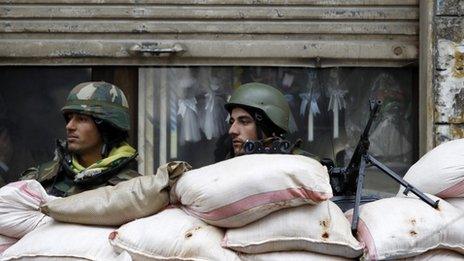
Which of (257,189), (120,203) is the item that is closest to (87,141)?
(120,203)

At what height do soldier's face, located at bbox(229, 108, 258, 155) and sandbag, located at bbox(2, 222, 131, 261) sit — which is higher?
soldier's face, located at bbox(229, 108, 258, 155)

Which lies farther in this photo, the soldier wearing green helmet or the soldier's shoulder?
the soldier wearing green helmet

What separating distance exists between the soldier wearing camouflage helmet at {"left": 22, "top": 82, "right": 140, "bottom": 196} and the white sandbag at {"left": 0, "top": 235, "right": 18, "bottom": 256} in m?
0.64

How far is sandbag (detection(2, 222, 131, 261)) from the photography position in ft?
11.7

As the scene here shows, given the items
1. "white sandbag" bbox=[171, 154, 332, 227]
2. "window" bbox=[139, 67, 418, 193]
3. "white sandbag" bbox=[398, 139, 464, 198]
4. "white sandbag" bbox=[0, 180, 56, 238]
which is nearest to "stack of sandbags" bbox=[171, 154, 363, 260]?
"white sandbag" bbox=[171, 154, 332, 227]

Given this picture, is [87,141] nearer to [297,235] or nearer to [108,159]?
[108,159]

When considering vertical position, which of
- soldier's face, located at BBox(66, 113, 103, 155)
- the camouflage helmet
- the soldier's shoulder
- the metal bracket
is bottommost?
the soldier's shoulder

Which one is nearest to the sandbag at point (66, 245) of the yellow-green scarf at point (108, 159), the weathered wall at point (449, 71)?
the yellow-green scarf at point (108, 159)

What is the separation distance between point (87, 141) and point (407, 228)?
1.79 meters

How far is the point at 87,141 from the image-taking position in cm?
468

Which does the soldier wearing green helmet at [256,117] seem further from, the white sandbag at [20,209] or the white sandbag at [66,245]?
the white sandbag at [66,245]

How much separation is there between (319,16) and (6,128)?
2.28 m

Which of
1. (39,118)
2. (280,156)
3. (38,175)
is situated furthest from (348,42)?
(280,156)

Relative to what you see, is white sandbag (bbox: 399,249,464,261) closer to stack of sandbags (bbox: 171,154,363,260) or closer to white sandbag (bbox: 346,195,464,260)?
white sandbag (bbox: 346,195,464,260)
